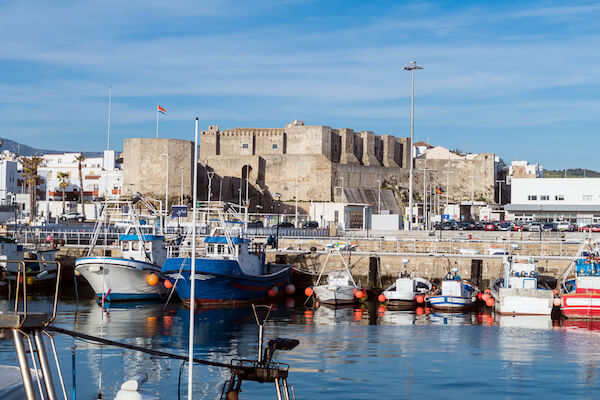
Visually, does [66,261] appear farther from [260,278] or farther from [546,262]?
[546,262]

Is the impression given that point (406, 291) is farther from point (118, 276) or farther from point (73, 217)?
point (73, 217)

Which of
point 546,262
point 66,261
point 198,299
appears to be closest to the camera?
point 198,299

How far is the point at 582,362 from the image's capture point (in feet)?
57.9

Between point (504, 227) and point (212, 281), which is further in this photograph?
point (504, 227)

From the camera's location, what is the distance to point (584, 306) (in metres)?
24.5

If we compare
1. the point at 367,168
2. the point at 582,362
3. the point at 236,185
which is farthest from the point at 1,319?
the point at 367,168

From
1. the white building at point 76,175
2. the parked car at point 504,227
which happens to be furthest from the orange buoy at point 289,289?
the white building at point 76,175

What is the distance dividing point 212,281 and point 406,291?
7204 millimetres

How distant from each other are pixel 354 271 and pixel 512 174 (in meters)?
79.0

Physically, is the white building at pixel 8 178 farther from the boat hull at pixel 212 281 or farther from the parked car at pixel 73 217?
the boat hull at pixel 212 281

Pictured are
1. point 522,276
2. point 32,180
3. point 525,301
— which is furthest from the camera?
point 32,180

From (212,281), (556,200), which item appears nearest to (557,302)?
(212,281)

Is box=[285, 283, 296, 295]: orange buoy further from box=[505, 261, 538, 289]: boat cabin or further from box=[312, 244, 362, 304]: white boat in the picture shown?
box=[505, 261, 538, 289]: boat cabin

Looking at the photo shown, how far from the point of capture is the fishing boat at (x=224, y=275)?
26.3m
